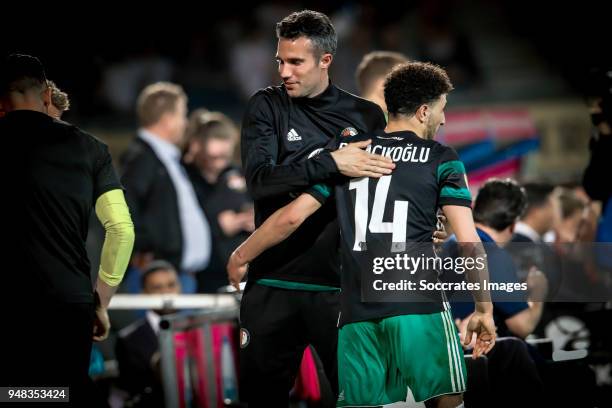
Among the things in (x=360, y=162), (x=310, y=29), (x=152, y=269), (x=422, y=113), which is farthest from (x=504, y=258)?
(x=152, y=269)

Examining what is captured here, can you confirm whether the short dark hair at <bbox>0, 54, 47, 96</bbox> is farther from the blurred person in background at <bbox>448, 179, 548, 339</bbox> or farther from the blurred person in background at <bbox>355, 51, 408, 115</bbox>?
the blurred person in background at <bbox>448, 179, 548, 339</bbox>

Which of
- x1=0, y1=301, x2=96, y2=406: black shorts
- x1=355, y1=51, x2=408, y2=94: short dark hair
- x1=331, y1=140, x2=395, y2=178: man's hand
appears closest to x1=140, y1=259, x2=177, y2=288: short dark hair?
x1=355, y1=51, x2=408, y2=94: short dark hair

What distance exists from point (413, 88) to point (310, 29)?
657 millimetres

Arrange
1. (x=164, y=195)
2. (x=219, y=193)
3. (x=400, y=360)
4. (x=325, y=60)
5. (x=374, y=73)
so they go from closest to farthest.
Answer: (x=400, y=360) < (x=325, y=60) < (x=374, y=73) < (x=164, y=195) < (x=219, y=193)

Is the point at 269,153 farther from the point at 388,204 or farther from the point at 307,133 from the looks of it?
the point at 388,204

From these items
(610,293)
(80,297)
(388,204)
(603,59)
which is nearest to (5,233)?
(80,297)

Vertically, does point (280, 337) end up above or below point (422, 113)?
below

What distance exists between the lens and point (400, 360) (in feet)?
12.8

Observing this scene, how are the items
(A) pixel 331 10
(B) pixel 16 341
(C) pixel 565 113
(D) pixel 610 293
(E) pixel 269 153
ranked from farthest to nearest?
(A) pixel 331 10
(C) pixel 565 113
(D) pixel 610 293
(E) pixel 269 153
(B) pixel 16 341

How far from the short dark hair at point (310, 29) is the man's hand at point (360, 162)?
2.07ft

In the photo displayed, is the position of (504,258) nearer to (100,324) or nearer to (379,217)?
(379,217)

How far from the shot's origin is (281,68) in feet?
14.6

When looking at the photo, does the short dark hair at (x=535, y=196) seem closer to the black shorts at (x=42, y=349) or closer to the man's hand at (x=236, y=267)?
the man's hand at (x=236, y=267)

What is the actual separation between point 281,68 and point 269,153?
1.32 feet
